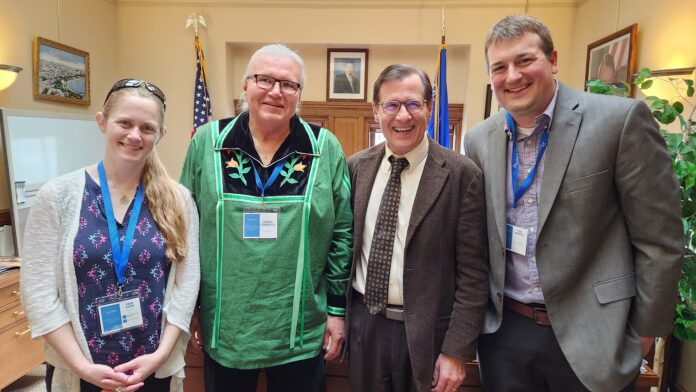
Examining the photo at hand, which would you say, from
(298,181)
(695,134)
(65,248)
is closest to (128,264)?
(65,248)

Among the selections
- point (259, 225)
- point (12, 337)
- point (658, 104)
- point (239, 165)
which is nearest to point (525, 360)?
point (259, 225)

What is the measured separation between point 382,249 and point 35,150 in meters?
3.68

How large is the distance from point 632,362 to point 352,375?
85 centimetres

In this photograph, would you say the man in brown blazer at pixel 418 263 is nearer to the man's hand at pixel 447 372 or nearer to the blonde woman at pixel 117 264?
the man's hand at pixel 447 372

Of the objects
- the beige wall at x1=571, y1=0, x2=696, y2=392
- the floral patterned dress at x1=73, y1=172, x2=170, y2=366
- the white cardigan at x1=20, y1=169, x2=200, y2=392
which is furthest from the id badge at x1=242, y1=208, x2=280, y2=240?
the beige wall at x1=571, y1=0, x2=696, y2=392

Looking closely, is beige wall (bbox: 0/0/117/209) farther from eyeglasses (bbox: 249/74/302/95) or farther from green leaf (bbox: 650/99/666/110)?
green leaf (bbox: 650/99/666/110)

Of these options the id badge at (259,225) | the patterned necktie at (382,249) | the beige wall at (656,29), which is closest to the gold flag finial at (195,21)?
the beige wall at (656,29)

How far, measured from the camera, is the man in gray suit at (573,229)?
3.88ft

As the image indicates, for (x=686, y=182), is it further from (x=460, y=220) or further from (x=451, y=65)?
(x=451, y=65)

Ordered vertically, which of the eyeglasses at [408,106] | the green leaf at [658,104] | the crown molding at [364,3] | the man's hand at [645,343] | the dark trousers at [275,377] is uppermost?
the crown molding at [364,3]

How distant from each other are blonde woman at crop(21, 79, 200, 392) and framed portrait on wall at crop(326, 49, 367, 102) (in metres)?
4.50

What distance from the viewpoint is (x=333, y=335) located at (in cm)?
147

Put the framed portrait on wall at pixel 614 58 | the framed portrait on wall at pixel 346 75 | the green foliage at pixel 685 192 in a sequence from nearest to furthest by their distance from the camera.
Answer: the green foliage at pixel 685 192 < the framed portrait on wall at pixel 614 58 < the framed portrait on wall at pixel 346 75

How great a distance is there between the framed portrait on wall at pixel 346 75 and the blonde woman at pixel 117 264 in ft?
14.8
